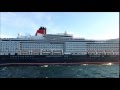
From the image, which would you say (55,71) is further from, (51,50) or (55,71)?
(51,50)

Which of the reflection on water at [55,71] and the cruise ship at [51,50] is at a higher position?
the cruise ship at [51,50]

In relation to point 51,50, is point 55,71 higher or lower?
lower

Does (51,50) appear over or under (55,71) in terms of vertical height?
over

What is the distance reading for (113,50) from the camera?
19.8m

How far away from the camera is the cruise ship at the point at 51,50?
A: 690 inches

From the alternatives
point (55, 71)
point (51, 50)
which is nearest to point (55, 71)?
point (55, 71)

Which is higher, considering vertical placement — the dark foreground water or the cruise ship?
the cruise ship

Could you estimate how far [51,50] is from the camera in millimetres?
18109

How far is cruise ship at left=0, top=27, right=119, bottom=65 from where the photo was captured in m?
17.5

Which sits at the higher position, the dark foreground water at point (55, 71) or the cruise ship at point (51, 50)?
the cruise ship at point (51, 50)
